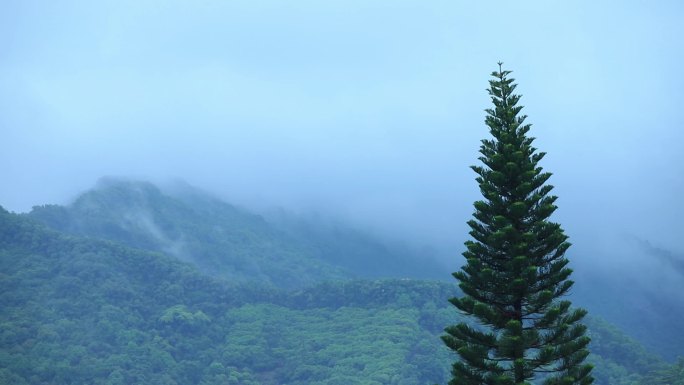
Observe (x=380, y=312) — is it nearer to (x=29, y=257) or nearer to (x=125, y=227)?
(x=29, y=257)

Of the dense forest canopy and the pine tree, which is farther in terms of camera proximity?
the dense forest canopy

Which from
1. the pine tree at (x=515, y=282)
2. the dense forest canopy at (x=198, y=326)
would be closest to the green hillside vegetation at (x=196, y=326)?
the dense forest canopy at (x=198, y=326)

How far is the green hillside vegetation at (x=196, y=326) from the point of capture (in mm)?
117500

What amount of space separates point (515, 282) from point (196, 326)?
11852cm

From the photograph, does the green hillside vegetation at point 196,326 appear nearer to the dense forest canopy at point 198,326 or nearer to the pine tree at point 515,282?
the dense forest canopy at point 198,326

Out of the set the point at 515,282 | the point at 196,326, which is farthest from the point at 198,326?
the point at 515,282

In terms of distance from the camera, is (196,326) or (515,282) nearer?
(515,282)

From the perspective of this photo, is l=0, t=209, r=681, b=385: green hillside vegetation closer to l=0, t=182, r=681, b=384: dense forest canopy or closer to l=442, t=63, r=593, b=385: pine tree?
l=0, t=182, r=681, b=384: dense forest canopy

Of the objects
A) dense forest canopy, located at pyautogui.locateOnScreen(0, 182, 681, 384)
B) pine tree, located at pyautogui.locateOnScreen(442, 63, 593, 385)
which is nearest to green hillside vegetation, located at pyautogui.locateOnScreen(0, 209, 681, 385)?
dense forest canopy, located at pyautogui.locateOnScreen(0, 182, 681, 384)

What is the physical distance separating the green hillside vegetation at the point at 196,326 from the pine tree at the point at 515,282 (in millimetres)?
78954

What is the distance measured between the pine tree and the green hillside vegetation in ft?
259

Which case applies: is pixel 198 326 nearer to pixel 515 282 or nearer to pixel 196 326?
pixel 196 326

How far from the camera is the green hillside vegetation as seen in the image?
4626 inches

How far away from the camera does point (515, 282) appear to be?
2603cm
